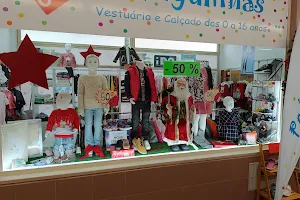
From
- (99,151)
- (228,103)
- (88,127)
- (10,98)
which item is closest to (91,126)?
(88,127)

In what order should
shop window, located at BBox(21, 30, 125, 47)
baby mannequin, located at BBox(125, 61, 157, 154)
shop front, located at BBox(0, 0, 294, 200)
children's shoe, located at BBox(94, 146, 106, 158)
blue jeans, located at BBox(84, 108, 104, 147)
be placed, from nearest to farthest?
shop front, located at BBox(0, 0, 294, 200) → shop window, located at BBox(21, 30, 125, 47) → children's shoe, located at BBox(94, 146, 106, 158) → blue jeans, located at BBox(84, 108, 104, 147) → baby mannequin, located at BBox(125, 61, 157, 154)

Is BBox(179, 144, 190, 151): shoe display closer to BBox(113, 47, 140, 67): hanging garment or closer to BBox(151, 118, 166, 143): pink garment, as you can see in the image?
BBox(151, 118, 166, 143): pink garment

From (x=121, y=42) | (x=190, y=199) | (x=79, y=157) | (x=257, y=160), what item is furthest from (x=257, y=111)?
(x=79, y=157)

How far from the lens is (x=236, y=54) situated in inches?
87.4

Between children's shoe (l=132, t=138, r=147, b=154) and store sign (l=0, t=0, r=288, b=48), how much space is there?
857mm

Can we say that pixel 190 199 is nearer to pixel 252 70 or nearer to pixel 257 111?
pixel 257 111

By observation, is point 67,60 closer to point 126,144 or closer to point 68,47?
point 68,47

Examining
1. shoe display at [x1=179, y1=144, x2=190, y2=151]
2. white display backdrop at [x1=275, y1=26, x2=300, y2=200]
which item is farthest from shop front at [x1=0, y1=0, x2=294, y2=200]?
white display backdrop at [x1=275, y1=26, x2=300, y2=200]

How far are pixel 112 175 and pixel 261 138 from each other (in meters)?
1.41

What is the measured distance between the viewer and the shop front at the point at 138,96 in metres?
1.48

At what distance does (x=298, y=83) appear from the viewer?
5.24ft

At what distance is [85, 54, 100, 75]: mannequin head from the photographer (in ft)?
6.07

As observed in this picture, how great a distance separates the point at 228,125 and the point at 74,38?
62.8 inches

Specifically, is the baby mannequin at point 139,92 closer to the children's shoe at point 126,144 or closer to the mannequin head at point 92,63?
the children's shoe at point 126,144
